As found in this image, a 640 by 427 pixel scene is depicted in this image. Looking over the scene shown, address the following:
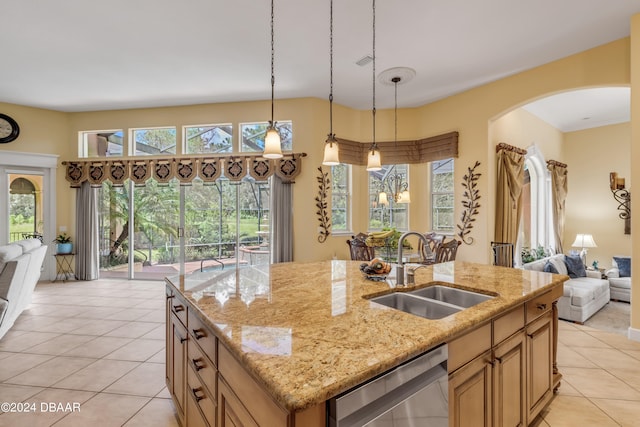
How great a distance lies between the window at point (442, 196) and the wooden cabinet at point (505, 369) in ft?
11.2

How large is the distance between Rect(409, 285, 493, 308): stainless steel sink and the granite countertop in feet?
0.13

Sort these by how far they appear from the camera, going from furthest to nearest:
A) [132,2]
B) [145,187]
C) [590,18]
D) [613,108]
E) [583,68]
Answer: [145,187] → [613,108] → [583,68] → [590,18] → [132,2]

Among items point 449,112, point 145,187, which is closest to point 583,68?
point 449,112

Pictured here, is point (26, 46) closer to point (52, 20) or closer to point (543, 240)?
point (52, 20)

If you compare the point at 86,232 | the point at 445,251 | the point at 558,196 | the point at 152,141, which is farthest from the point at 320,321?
the point at 558,196

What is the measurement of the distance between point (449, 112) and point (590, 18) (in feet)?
7.12

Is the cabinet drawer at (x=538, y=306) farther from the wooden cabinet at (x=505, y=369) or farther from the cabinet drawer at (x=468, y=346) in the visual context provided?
the cabinet drawer at (x=468, y=346)

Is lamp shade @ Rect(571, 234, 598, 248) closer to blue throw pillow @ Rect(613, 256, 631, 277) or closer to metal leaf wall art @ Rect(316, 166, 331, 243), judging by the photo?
blue throw pillow @ Rect(613, 256, 631, 277)

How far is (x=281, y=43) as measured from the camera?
12.1ft

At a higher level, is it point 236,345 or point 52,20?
point 52,20

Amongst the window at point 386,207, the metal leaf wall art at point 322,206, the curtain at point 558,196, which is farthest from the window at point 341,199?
the curtain at point 558,196

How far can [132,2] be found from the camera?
298 cm

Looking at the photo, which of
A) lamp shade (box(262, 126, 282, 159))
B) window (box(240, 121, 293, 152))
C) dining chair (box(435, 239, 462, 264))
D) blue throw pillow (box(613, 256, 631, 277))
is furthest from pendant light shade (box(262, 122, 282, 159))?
blue throw pillow (box(613, 256, 631, 277))

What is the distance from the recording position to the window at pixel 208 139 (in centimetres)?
580
